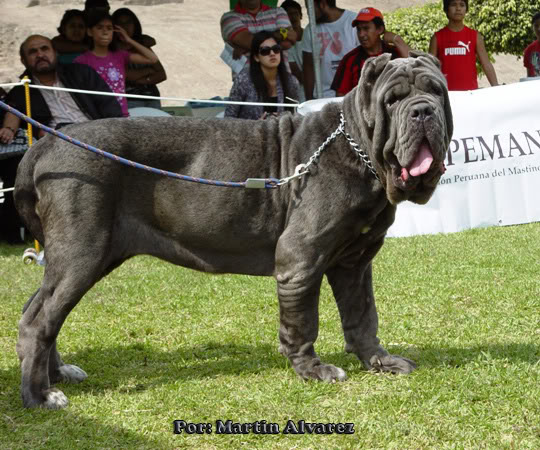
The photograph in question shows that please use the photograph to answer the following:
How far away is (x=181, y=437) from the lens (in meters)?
3.68

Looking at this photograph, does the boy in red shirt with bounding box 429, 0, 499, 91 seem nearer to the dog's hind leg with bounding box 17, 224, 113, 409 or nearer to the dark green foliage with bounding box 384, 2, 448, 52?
the dog's hind leg with bounding box 17, 224, 113, 409

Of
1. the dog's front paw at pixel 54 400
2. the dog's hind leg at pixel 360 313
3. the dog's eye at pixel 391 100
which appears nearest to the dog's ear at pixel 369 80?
the dog's eye at pixel 391 100

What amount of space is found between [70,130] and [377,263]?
3.90 meters

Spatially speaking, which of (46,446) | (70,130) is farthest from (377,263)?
(46,446)

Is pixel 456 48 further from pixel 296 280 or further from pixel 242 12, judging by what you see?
pixel 296 280

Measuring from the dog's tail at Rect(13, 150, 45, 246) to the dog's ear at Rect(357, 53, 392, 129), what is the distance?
178 centimetres

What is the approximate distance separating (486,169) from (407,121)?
5486mm

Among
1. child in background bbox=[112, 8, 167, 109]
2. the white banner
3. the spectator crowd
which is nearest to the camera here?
the spectator crowd

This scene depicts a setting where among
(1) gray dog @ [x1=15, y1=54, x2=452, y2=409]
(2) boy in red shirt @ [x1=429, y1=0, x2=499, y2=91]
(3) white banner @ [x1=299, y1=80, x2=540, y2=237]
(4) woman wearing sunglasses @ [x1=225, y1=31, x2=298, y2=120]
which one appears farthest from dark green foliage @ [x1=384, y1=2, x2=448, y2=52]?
(1) gray dog @ [x1=15, y1=54, x2=452, y2=409]

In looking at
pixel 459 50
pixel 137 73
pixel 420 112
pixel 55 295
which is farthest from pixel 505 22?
pixel 55 295

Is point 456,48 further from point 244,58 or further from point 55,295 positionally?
point 55,295

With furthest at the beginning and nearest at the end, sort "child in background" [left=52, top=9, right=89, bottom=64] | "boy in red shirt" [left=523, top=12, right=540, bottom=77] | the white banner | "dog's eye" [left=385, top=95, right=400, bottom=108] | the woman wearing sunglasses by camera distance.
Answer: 1. "boy in red shirt" [left=523, top=12, right=540, bottom=77]
2. "child in background" [left=52, top=9, right=89, bottom=64]
3. the white banner
4. the woman wearing sunglasses
5. "dog's eye" [left=385, top=95, right=400, bottom=108]

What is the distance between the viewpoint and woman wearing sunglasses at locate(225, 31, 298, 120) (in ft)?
27.8

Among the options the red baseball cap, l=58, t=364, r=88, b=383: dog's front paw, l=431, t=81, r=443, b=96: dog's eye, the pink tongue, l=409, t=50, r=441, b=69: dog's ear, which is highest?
the red baseball cap
